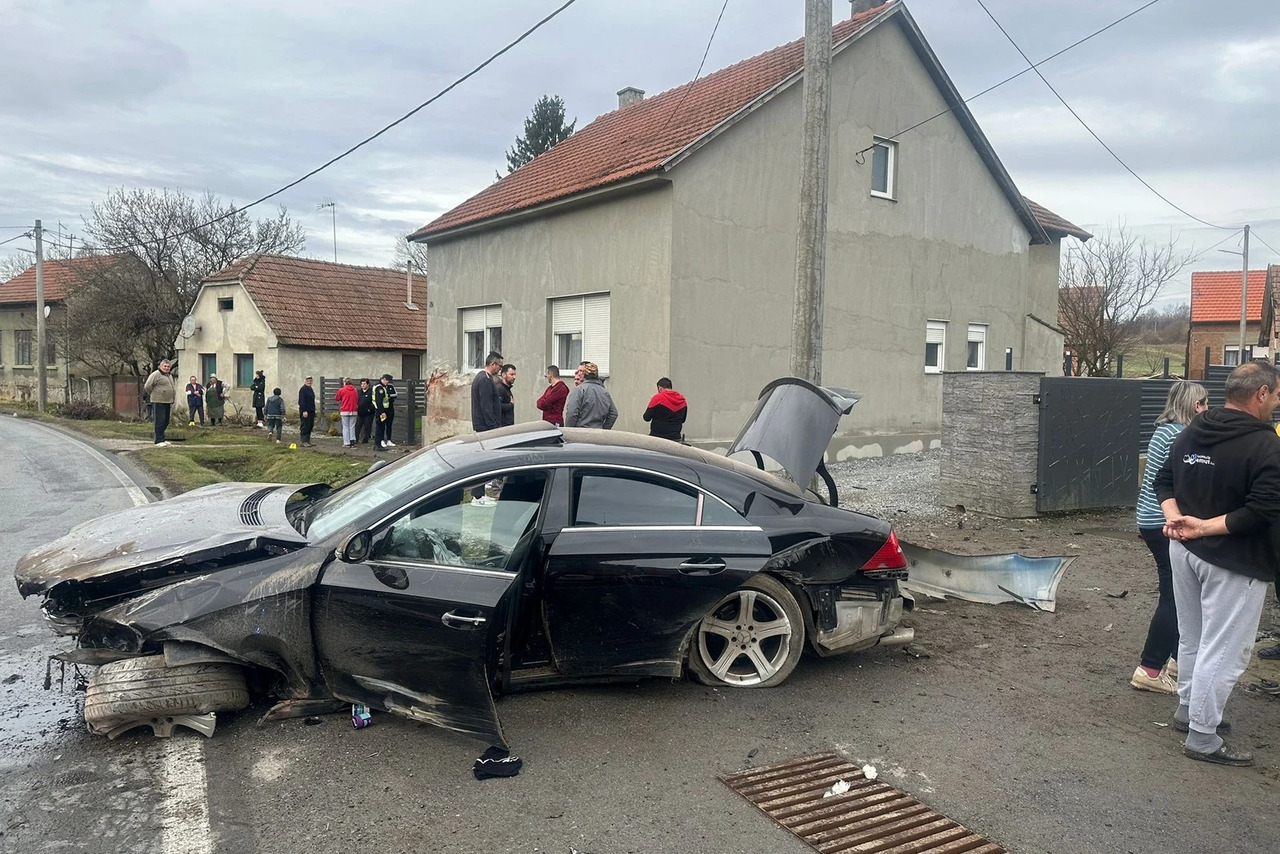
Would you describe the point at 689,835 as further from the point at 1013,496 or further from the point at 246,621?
the point at 1013,496

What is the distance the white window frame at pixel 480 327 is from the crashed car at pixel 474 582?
11776 mm

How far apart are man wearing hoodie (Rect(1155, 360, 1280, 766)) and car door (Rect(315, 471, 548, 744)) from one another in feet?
10.7

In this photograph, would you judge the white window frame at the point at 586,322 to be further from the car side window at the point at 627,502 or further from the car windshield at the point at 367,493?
the car side window at the point at 627,502

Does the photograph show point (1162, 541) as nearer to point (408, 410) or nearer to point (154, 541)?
point (154, 541)

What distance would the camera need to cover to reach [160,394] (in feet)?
57.8

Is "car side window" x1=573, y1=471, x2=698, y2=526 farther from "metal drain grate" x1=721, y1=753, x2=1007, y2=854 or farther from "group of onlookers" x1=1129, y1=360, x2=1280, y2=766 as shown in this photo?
"group of onlookers" x1=1129, y1=360, x2=1280, y2=766

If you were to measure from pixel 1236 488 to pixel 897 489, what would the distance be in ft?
27.7

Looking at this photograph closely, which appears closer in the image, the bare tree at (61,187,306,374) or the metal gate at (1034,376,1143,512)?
the metal gate at (1034,376,1143,512)

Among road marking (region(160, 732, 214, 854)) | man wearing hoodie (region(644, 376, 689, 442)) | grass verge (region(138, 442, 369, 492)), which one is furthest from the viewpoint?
grass verge (region(138, 442, 369, 492))

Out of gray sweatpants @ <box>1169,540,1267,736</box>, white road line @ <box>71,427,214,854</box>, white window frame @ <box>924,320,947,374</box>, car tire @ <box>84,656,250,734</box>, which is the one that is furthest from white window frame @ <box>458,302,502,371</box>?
gray sweatpants @ <box>1169,540,1267,736</box>

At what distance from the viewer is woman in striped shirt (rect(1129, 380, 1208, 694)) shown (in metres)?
5.01

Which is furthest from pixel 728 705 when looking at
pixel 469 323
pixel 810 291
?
pixel 469 323

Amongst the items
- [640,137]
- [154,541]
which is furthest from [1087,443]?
[154,541]

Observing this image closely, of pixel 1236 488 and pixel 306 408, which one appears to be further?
pixel 306 408
